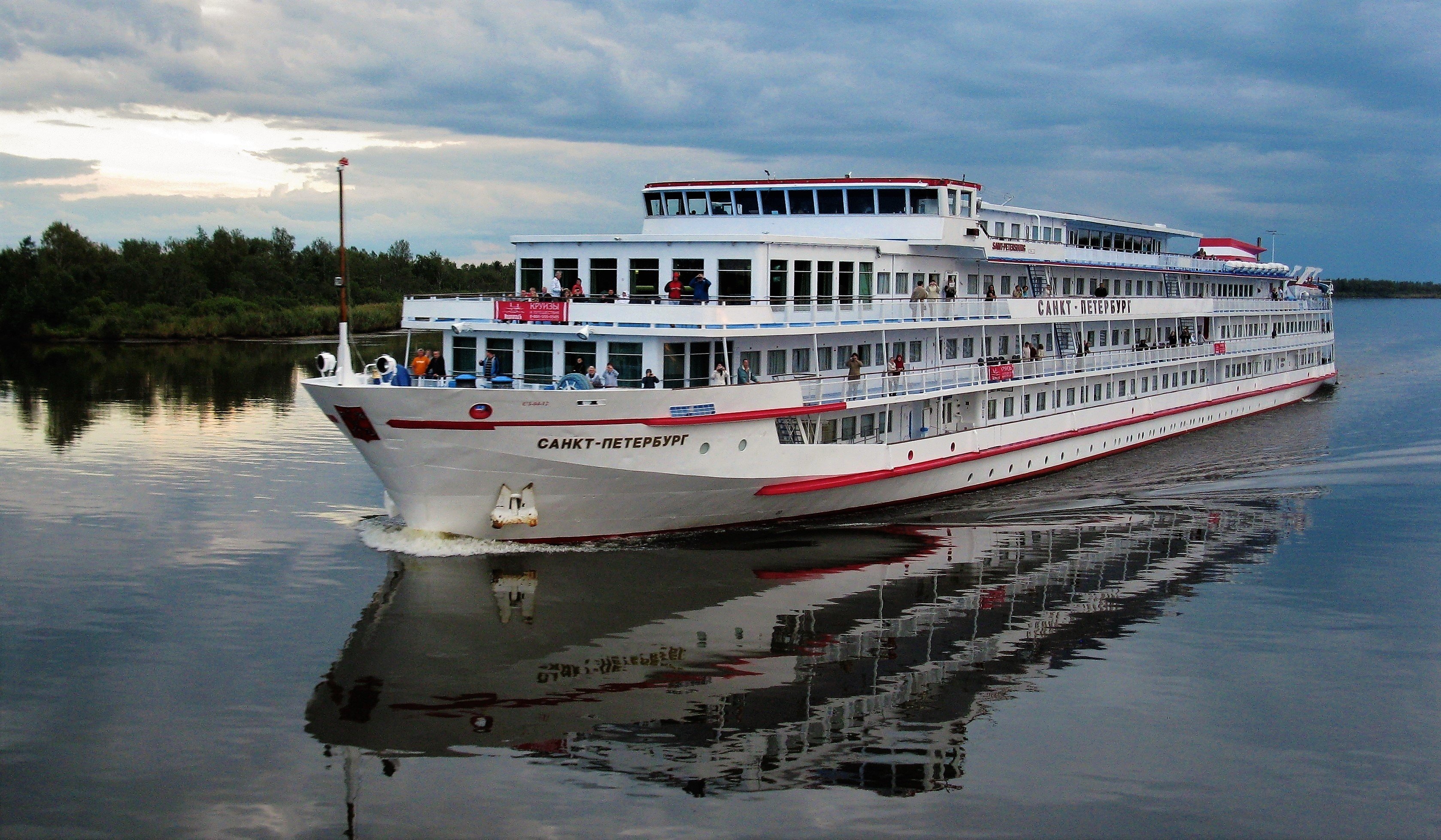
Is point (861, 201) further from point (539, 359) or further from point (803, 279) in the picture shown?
point (539, 359)

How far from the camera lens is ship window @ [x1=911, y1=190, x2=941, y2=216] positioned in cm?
2948

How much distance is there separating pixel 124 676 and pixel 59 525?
10264mm

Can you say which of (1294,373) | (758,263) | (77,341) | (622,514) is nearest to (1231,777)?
(622,514)

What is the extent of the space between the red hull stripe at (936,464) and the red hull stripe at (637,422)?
1.47 m

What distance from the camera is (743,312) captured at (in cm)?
2350

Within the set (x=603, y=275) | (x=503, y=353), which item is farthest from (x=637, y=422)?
(x=603, y=275)

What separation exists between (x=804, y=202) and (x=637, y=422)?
36.4 feet

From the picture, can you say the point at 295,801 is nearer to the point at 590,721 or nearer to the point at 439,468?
the point at 590,721

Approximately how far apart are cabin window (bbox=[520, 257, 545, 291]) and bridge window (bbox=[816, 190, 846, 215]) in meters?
7.76

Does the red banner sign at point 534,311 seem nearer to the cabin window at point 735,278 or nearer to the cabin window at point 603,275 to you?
the cabin window at point 603,275

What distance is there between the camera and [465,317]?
968 inches

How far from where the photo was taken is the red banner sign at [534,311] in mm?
23530

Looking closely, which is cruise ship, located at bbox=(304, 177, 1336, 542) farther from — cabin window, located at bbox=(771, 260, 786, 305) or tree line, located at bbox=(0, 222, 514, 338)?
tree line, located at bbox=(0, 222, 514, 338)

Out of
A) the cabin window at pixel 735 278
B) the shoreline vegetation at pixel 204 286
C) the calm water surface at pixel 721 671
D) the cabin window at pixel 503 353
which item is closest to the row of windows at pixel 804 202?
the cabin window at pixel 735 278
